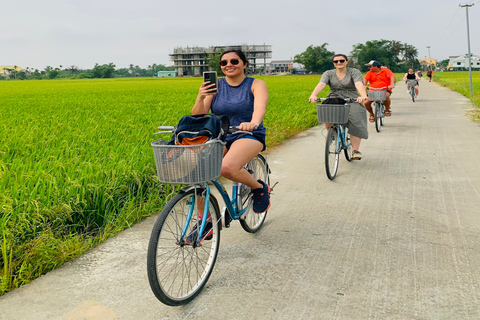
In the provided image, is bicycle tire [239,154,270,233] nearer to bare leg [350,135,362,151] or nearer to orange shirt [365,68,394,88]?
bare leg [350,135,362,151]

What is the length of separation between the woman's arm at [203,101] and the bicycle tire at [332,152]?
9.17 feet

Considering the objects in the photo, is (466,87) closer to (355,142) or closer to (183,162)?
(355,142)

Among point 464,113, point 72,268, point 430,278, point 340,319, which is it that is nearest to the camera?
point 340,319

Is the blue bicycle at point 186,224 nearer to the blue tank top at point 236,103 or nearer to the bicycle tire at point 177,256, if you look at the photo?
the bicycle tire at point 177,256

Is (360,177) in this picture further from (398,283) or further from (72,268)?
(72,268)

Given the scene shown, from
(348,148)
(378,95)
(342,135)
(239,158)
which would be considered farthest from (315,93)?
(378,95)

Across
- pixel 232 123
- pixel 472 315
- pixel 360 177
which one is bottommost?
pixel 472 315

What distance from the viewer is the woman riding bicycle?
21.7 ft

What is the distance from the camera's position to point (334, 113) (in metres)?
6.09

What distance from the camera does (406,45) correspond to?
13638 centimetres

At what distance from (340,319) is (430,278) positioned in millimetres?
897

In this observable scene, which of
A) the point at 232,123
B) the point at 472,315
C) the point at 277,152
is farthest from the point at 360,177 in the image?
the point at 472,315

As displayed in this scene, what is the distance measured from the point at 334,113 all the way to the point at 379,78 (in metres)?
6.71

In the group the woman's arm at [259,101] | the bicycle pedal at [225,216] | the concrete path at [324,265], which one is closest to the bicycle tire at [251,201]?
the concrete path at [324,265]
